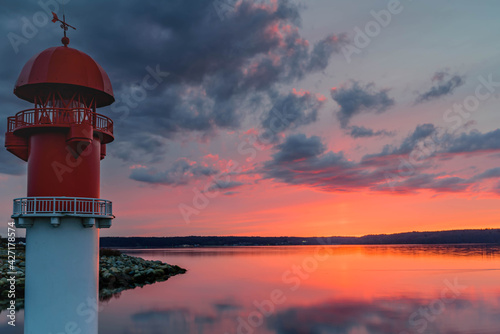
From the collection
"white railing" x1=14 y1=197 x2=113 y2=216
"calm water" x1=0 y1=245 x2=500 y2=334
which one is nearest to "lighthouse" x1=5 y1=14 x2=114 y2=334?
"white railing" x1=14 y1=197 x2=113 y2=216

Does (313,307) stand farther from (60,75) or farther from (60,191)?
(60,75)

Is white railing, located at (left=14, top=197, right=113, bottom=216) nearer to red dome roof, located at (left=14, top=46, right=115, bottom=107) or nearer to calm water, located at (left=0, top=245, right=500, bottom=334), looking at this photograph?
red dome roof, located at (left=14, top=46, right=115, bottom=107)

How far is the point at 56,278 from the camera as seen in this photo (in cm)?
1598

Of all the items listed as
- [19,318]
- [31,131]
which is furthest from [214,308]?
[31,131]

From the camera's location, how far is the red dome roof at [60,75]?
1645cm

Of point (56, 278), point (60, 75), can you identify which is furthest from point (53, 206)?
point (60, 75)

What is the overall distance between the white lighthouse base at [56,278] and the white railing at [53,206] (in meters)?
0.37

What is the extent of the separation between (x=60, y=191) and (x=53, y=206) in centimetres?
72

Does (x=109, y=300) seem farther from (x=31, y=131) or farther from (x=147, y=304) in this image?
(x=31, y=131)

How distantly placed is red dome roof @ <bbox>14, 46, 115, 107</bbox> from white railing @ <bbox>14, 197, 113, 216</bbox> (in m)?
4.56

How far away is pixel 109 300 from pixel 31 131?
1286 inches

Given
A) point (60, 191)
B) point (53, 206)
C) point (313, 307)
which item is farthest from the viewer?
point (313, 307)

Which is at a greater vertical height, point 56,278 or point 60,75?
point 60,75

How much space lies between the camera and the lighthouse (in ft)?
52.5
